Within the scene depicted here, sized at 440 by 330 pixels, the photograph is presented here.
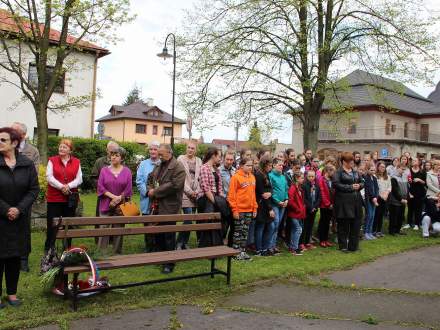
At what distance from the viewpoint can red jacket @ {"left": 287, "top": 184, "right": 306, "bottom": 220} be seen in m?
8.82

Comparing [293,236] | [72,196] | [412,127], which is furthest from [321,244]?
[412,127]

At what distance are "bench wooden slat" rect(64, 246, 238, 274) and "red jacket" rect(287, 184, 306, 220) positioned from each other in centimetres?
261

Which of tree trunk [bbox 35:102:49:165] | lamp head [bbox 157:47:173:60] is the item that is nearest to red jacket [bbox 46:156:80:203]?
tree trunk [bbox 35:102:49:165]

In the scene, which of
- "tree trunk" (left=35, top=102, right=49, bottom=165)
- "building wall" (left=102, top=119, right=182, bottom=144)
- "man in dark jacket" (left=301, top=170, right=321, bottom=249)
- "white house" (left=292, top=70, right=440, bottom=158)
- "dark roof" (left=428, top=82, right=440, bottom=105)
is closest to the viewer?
"man in dark jacket" (left=301, top=170, right=321, bottom=249)

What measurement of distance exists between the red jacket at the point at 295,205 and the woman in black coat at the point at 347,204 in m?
0.87

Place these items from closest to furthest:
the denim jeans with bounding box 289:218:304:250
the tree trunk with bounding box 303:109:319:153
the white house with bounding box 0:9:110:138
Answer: the denim jeans with bounding box 289:218:304:250
the tree trunk with bounding box 303:109:319:153
the white house with bounding box 0:9:110:138

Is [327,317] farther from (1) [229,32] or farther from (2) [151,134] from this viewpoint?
(2) [151,134]

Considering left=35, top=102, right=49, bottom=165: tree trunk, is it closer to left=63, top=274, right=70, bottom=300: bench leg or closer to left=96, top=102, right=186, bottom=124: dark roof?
left=63, top=274, right=70, bottom=300: bench leg

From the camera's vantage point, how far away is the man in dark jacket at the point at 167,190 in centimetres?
695

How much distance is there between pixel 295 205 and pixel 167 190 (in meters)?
2.95

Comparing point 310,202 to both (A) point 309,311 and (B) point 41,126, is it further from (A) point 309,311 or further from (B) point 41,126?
(B) point 41,126

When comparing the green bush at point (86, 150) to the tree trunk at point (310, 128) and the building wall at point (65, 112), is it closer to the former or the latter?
the building wall at point (65, 112)

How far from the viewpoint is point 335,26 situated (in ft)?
66.4

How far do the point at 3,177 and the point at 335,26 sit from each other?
18.0 meters
